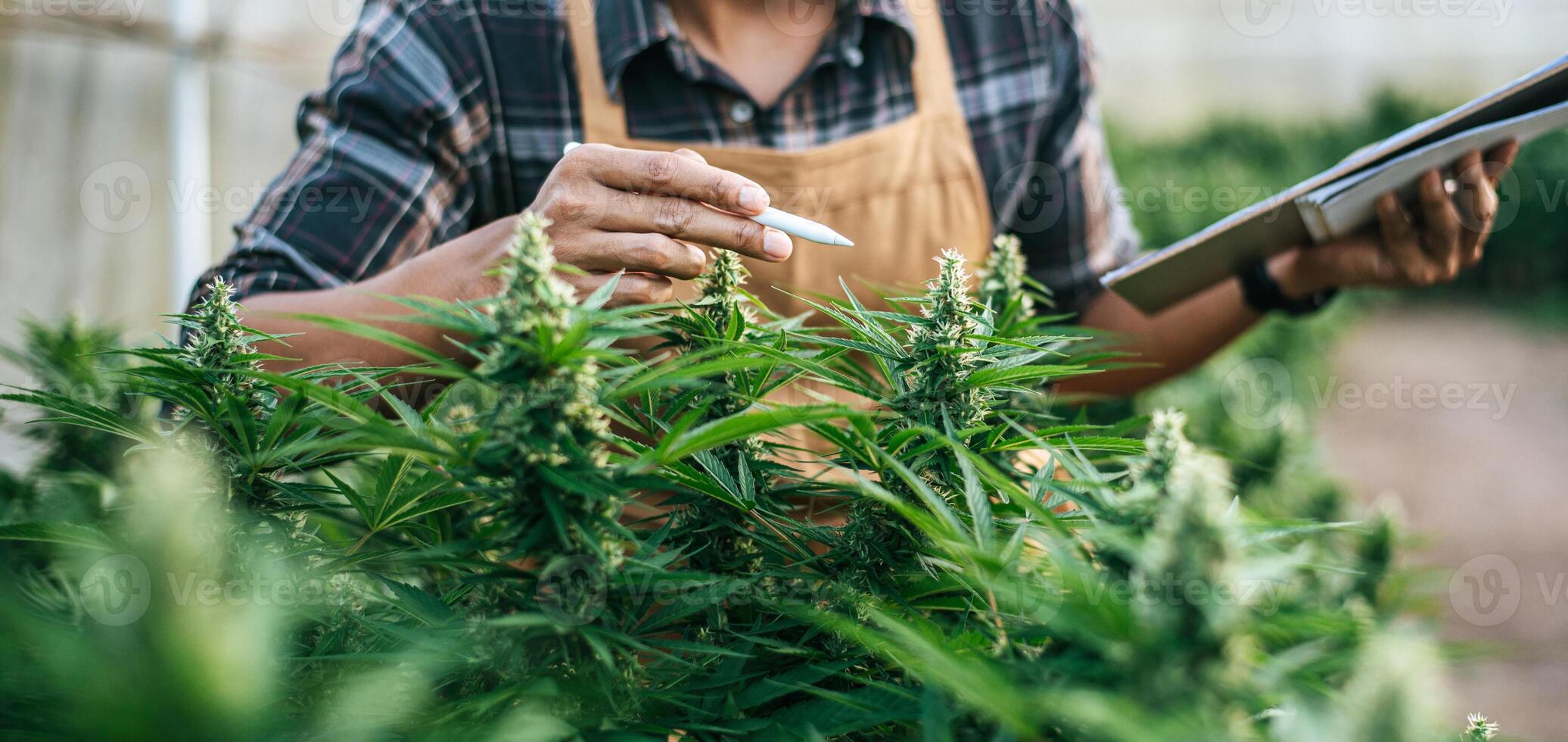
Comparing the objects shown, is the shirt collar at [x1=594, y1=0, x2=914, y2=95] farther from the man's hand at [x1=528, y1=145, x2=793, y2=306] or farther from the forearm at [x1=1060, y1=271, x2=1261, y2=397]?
the forearm at [x1=1060, y1=271, x2=1261, y2=397]

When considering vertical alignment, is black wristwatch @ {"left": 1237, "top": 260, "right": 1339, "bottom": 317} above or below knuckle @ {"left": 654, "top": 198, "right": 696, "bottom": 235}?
below

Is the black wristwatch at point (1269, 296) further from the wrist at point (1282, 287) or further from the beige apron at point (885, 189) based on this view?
the beige apron at point (885, 189)

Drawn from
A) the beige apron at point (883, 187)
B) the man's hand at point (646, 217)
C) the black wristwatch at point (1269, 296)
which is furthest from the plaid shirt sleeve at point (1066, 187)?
the man's hand at point (646, 217)

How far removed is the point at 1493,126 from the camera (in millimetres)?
1091

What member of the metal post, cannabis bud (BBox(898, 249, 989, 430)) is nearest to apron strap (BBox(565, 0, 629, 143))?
cannabis bud (BBox(898, 249, 989, 430))

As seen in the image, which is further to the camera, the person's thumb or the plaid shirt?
the person's thumb

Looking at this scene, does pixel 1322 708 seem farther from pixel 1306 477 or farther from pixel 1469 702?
pixel 1469 702

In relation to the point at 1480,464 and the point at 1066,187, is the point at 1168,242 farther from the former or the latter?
the point at 1066,187

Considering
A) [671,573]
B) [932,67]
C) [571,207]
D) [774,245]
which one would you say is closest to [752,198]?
[774,245]

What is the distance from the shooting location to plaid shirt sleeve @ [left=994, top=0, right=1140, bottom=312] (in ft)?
5.41

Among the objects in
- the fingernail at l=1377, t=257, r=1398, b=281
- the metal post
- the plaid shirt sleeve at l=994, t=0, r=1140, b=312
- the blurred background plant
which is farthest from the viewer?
the metal post

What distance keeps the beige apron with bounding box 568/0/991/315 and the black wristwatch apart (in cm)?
42

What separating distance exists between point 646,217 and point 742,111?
71 cm

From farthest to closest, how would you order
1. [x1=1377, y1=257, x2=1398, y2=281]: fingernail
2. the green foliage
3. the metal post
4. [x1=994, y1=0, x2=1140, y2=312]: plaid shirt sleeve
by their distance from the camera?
the metal post → [x1=994, y1=0, x2=1140, y2=312]: plaid shirt sleeve → [x1=1377, y1=257, x2=1398, y2=281]: fingernail → the green foliage
